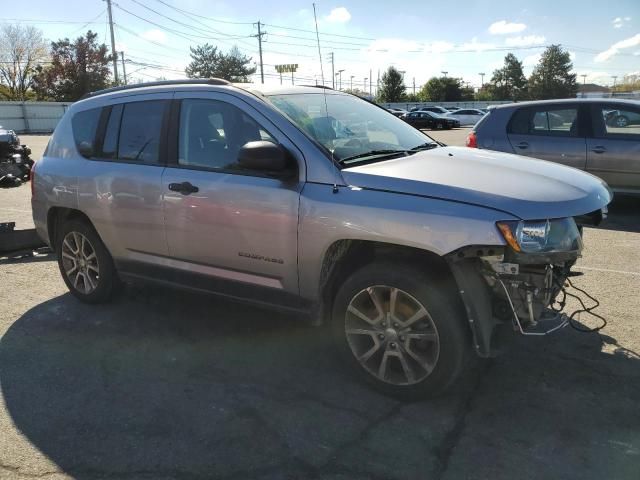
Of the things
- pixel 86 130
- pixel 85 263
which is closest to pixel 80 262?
pixel 85 263

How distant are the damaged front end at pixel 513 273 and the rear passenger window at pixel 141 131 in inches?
99.1

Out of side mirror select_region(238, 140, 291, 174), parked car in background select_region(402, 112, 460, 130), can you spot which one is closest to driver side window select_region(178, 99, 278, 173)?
side mirror select_region(238, 140, 291, 174)

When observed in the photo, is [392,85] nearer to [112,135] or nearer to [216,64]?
[216,64]

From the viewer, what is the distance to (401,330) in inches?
127

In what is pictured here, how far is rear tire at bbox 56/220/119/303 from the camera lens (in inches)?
188

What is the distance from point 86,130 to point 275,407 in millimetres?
3045

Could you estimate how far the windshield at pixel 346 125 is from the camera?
3617 mm

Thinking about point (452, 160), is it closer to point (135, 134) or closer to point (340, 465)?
point (340, 465)

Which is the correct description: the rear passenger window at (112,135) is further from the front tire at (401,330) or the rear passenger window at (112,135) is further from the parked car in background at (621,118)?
the parked car in background at (621,118)

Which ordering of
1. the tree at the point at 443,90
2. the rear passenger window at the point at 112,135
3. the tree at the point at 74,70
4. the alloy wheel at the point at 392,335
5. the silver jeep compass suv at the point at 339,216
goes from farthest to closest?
the tree at the point at 443,90
the tree at the point at 74,70
the rear passenger window at the point at 112,135
the alloy wheel at the point at 392,335
the silver jeep compass suv at the point at 339,216

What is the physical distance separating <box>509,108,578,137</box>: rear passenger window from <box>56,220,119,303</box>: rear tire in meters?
6.54

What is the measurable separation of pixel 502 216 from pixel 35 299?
438 cm

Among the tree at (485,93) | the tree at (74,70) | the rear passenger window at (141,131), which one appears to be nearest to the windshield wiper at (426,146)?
the rear passenger window at (141,131)

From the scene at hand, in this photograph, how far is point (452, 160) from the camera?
144 inches
